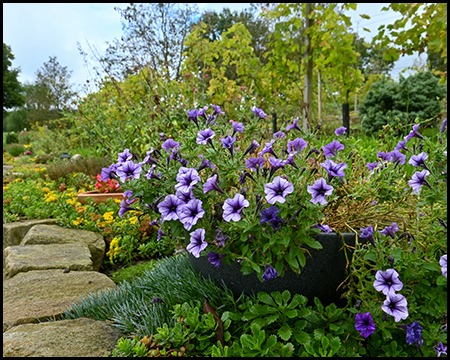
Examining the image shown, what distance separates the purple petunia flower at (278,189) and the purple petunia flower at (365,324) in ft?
1.92

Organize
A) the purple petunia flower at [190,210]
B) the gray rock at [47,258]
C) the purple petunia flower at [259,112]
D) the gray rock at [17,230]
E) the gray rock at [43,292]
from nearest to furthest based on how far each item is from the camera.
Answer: the purple petunia flower at [190,210] → the purple petunia flower at [259,112] → the gray rock at [43,292] → the gray rock at [47,258] → the gray rock at [17,230]

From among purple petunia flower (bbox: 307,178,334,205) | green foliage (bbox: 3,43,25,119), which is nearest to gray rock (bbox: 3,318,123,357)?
purple petunia flower (bbox: 307,178,334,205)

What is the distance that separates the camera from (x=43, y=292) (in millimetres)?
2520

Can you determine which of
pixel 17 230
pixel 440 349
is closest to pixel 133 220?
pixel 17 230

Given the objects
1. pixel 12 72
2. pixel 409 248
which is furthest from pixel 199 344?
pixel 12 72

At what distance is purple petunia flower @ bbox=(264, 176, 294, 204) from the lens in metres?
1.44

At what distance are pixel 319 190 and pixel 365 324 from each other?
59cm

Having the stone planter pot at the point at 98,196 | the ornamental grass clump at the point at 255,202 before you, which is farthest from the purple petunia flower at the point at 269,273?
the stone planter pot at the point at 98,196

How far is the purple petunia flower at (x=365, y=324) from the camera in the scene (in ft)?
4.66

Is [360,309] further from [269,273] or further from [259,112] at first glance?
[259,112]

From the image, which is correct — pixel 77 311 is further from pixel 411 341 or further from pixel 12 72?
pixel 12 72

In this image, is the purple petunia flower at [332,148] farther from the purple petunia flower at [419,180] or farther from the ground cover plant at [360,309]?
the purple petunia flower at [419,180]

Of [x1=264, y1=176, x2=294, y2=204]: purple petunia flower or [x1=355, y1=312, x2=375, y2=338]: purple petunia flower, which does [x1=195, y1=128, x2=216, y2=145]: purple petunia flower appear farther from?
[x1=355, y1=312, x2=375, y2=338]: purple petunia flower

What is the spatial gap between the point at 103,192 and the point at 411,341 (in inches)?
167
